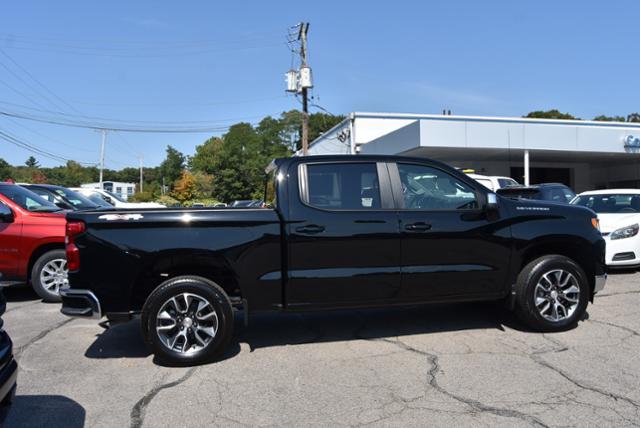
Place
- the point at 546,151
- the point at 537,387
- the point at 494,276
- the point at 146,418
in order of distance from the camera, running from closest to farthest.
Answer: the point at 146,418
the point at 537,387
the point at 494,276
the point at 546,151

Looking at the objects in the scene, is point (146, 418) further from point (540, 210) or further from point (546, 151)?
point (546, 151)

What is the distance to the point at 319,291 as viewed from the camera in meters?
4.75

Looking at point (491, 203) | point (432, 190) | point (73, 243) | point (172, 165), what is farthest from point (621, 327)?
point (172, 165)

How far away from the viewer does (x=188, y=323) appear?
4.57 metres

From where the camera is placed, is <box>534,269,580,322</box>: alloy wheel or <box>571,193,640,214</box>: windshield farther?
<box>571,193,640,214</box>: windshield

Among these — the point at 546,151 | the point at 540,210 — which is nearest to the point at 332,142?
the point at 546,151

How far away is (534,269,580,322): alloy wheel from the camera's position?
5328 mm

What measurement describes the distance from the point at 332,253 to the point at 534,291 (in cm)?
229

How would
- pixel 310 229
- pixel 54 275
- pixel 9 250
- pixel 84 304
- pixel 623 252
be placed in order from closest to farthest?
1. pixel 84 304
2. pixel 310 229
3. pixel 9 250
4. pixel 54 275
5. pixel 623 252

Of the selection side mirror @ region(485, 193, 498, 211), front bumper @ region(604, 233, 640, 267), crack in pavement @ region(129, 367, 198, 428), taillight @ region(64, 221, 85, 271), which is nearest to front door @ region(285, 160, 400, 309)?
side mirror @ region(485, 193, 498, 211)

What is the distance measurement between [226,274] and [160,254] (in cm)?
69

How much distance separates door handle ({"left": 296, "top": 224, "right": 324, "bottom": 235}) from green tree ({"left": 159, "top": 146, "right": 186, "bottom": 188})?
112061 millimetres

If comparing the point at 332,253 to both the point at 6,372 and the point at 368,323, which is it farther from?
the point at 6,372

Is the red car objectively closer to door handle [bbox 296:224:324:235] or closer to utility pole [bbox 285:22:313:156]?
door handle [bbox 296:224:324:235]
